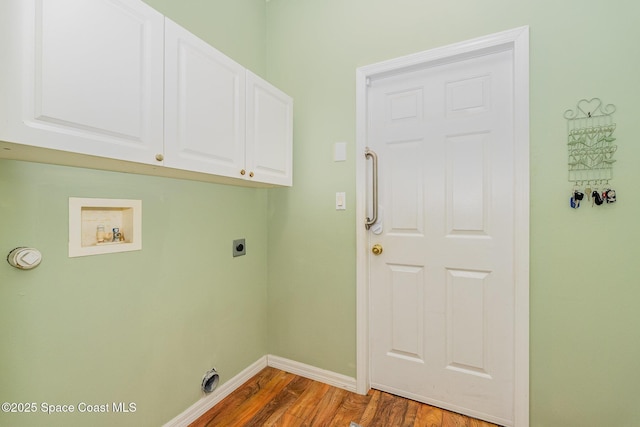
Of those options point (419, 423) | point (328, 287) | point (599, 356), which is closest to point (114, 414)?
point (328, 287)

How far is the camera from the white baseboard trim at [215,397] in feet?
5.01

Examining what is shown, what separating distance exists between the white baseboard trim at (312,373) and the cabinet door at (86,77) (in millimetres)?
1676

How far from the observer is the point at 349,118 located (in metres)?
1.86

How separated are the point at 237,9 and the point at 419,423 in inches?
109

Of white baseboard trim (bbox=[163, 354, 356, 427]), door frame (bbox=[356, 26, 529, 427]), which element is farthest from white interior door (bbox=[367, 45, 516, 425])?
white baseboard trim (bbox=[163, 354, 356, 427])

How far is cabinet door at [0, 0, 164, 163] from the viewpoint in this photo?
2.61 ft

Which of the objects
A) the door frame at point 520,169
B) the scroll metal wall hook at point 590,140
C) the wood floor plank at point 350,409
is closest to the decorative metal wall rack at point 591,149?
the scroll metal wall hook at point 590,140

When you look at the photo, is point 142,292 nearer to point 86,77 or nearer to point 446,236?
point 86,77

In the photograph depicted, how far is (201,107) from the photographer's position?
130 cm

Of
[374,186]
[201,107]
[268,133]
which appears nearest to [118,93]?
[201,107]

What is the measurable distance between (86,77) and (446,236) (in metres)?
1.76

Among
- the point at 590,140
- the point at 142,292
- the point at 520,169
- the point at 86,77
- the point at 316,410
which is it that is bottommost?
the point at 316,410

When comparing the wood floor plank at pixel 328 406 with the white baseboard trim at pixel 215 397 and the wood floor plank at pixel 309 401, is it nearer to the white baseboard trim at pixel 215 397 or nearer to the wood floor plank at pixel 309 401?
the wood floor plank at pixel 309 401

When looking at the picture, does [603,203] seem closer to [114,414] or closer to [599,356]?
[599,356]
